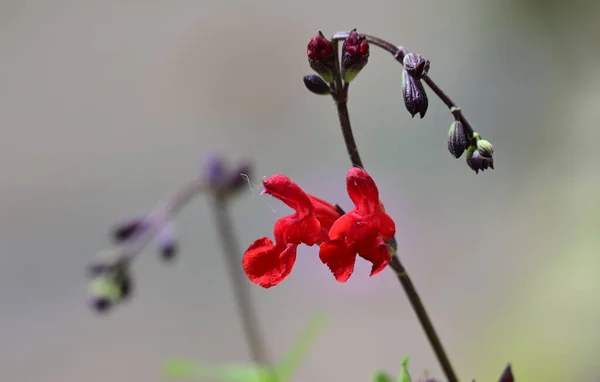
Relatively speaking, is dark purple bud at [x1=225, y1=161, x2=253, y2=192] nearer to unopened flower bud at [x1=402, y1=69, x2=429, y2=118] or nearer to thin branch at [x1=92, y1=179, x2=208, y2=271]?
thin branch at [x1=92, y1=179, x2=208, y2=271]

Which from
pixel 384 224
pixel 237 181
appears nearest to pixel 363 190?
pixel 384 224

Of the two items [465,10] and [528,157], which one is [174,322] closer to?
[528,157]

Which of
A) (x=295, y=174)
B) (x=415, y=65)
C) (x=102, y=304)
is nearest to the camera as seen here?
(x=415, y=65)

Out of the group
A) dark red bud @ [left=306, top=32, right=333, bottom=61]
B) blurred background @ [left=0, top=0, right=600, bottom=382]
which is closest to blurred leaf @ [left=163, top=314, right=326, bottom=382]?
dark red bud @ [left=306, top=32, right=333, bottom=61]

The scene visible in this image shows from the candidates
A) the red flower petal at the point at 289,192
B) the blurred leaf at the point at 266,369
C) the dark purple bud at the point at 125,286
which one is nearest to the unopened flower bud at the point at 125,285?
the dark purple bud at the point at 125,286

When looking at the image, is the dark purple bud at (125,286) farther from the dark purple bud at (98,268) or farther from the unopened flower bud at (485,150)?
the unopened flower bud at (485,150)

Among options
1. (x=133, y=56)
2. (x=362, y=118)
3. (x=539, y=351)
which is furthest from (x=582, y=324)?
(x=133, y=56)

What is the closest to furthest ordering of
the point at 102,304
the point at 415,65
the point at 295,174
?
the point at 415,65, the point at 102,304, the point at 295,174

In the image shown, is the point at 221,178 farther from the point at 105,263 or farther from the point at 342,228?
the point at 342,228
